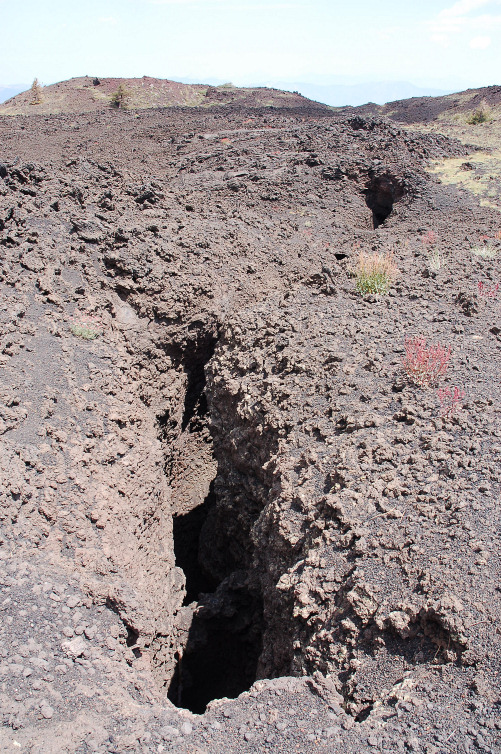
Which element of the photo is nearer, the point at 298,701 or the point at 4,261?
the point at 298,701

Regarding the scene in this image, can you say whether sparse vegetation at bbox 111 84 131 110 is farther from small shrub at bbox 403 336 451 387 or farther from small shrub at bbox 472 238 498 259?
small shrub at bbox 403 336 451 387

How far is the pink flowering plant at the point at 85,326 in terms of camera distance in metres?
4.87

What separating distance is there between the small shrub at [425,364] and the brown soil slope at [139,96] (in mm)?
19320

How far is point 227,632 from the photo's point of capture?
14.8ft

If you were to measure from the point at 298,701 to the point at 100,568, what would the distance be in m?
1.49

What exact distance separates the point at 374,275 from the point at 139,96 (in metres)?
21.4

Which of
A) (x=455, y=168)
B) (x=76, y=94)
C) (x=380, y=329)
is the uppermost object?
(x=76, y=94)

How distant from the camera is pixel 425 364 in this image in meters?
4.13

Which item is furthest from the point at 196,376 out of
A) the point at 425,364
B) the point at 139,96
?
the point at 139,96

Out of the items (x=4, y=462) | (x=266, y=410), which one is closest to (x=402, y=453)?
(x=266, y=410)

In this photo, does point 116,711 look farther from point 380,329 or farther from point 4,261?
point 4,261

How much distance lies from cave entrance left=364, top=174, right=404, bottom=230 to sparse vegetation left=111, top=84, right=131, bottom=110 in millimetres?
14831

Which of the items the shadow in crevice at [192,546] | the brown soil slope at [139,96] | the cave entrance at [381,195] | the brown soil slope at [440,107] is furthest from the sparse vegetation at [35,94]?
the shadow in crevice at [192,546]

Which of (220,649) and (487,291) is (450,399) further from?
(220,649)
